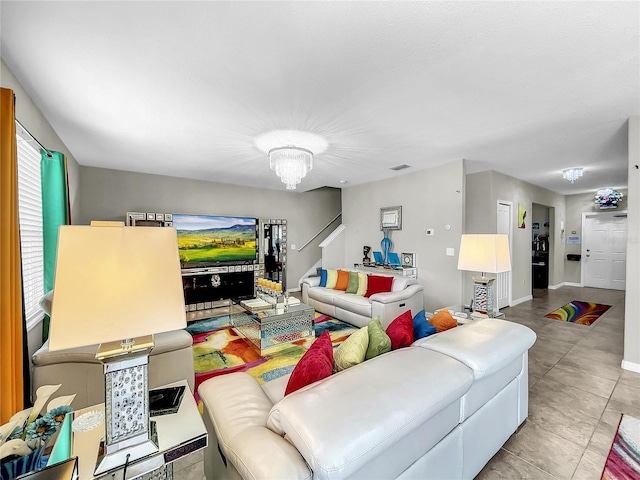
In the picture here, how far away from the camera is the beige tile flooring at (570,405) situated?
5.51ft

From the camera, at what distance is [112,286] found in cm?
88


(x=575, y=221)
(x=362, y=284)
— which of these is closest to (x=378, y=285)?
(x=362, y=284)

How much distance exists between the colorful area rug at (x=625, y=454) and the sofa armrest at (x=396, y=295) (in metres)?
2.26

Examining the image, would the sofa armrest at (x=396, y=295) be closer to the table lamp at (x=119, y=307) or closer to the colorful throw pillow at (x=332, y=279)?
the colorful throw pillow at (x=332, y=279)

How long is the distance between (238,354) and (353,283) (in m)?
2.16

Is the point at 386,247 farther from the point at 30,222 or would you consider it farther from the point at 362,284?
the point at 30,222

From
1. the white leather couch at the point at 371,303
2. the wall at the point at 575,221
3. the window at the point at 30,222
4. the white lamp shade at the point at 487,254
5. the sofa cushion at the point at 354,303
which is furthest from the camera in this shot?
the wall at the point at 575,221

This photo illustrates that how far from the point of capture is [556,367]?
2.92m

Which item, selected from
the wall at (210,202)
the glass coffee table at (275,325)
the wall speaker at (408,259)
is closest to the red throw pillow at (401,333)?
the glass coffee table at (275,325)

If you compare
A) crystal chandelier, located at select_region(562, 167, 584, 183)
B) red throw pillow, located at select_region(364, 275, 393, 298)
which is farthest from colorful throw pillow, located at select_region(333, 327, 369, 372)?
crystal chandelier, located at select_region(562, 167, 584, 183)

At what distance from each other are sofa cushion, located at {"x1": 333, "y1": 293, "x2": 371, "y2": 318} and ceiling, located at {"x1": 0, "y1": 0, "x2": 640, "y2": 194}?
2194 mm

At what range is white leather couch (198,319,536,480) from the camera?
86 cm

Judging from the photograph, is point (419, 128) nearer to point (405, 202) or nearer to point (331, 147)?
point (331, 147)

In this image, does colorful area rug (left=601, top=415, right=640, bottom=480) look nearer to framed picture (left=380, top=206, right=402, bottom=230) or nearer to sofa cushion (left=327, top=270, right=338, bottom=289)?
sofa cushion (left=327, top=270, right=338, bottom=289)
